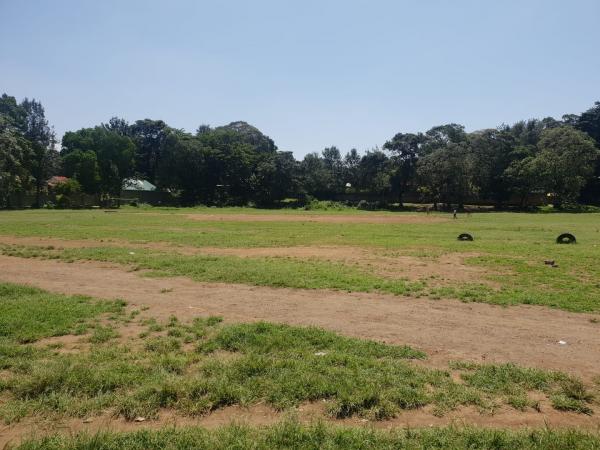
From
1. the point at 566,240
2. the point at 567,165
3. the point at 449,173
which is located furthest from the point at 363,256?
the point at 567,165

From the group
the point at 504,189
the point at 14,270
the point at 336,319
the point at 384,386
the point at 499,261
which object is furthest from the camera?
the point at 504,189

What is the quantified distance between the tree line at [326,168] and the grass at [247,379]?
63.2 metres

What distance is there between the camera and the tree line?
64.9 metres

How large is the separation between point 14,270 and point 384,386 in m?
11.9

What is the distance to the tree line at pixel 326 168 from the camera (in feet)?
213

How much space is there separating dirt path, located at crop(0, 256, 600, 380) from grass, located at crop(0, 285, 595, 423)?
Answer: 0.66 metres

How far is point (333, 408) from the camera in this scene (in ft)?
14.7

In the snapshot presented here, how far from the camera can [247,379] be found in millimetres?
5109

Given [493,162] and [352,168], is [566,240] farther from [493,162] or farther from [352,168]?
[352,168]

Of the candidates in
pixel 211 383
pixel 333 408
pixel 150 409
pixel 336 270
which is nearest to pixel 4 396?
pixel 150 409

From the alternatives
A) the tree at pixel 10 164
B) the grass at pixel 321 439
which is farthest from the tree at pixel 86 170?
the grass at pixel 321 439

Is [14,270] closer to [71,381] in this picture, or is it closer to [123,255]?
[123,255]

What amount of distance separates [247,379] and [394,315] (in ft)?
12.8

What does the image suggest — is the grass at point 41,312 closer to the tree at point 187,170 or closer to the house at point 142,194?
the tree at point 187,170
